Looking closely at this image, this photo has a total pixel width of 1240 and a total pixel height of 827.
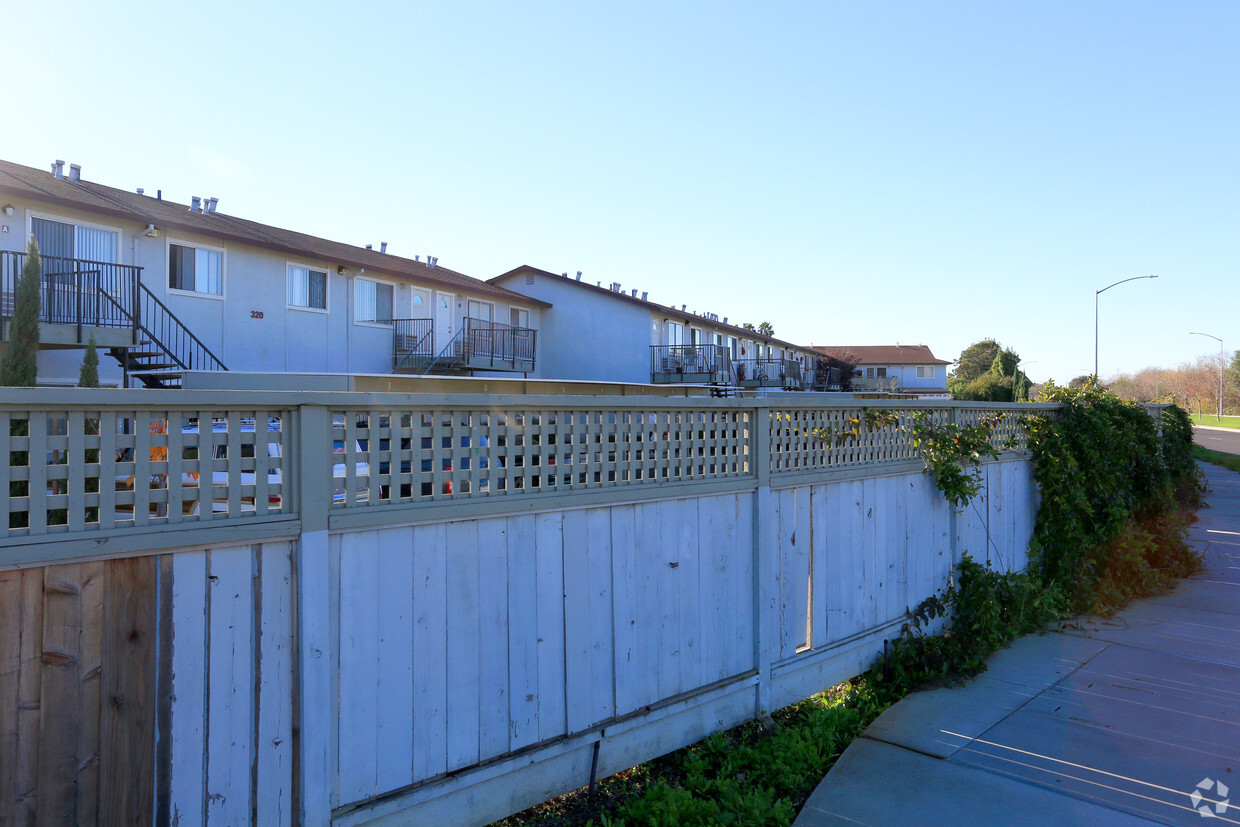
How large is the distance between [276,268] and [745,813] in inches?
722

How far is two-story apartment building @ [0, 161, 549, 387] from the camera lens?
47.4 feet

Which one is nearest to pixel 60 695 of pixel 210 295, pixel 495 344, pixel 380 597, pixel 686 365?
pixel 380 597

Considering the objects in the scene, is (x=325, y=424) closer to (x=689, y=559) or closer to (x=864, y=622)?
(x=689, y=559)

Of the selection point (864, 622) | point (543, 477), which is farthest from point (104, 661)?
point (864, 622)

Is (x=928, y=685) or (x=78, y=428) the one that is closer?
(x=78, y=428)

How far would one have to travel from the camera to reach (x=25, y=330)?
42.5 ft

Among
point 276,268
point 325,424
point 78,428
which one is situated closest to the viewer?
point 78,428

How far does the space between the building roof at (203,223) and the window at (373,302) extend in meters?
0.45

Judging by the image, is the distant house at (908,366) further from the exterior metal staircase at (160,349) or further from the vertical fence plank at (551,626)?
the vertical fence plank at (551,626)

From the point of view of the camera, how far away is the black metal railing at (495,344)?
79.3ft

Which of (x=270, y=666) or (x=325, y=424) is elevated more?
(x=325, y=424)

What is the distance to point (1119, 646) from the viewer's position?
639cm

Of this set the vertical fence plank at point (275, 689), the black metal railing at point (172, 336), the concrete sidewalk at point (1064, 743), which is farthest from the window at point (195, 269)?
the concrete sidewalk at point (1064, 743)

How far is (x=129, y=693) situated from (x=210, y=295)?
17023 mm
